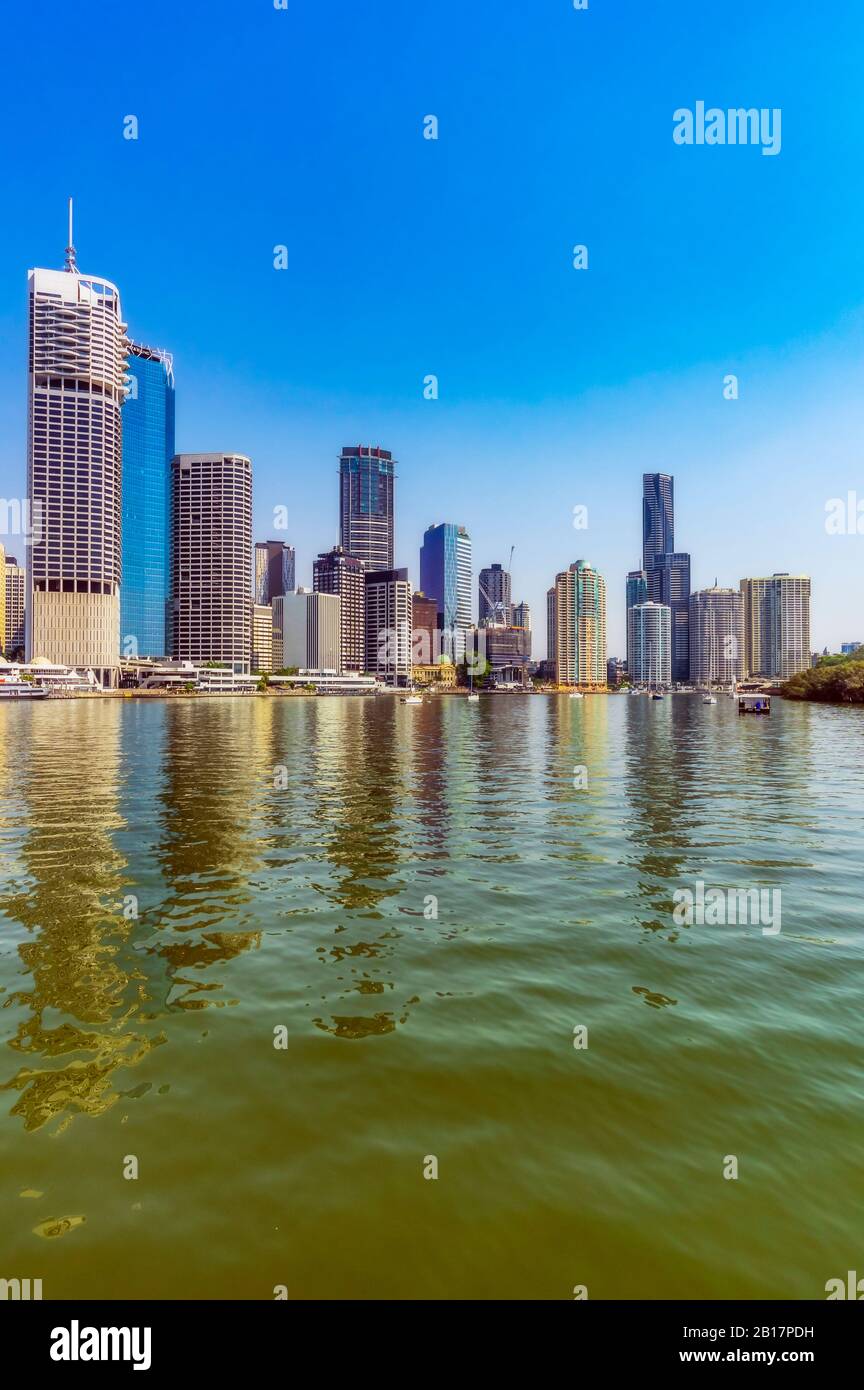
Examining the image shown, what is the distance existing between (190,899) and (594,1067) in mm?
14251

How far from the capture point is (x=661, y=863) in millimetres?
26750

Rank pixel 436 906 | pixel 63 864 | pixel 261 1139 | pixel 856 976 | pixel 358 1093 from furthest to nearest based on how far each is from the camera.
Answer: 1. pixel 63 864
2. pixel 436 906
3. pixel 856 976
4. pixel 358 1093
5. pixel 261 1139

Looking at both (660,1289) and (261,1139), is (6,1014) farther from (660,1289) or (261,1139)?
(660,1289)

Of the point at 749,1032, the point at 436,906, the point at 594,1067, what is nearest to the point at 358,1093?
the point at 594,1067

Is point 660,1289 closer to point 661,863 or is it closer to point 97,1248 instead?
point 97,1248

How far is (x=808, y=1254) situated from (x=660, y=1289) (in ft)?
6.26

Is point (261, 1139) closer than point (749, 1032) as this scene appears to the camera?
Yes

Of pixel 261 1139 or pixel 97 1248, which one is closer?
pixel 97 1248

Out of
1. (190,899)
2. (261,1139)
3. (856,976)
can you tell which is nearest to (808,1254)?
(261,1139)
